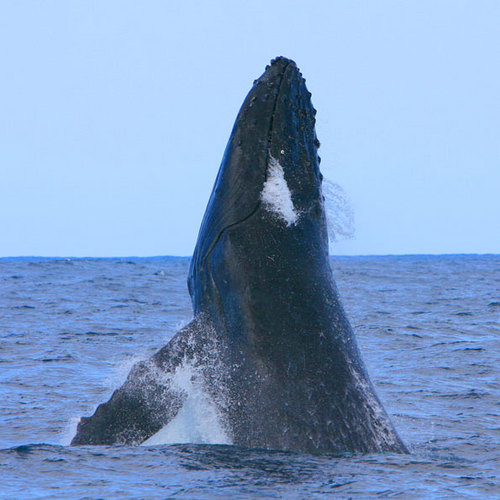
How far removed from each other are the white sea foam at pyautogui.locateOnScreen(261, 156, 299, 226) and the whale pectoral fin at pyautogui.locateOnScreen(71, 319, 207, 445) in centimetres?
136

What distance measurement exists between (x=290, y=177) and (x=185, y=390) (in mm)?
1841

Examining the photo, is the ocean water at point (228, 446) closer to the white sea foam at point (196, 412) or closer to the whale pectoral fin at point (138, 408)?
the white sea foam at point (196, 412)

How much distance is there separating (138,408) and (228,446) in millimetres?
741

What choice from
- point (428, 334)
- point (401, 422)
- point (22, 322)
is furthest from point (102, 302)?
point (401, 422)

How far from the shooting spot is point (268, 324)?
6.92 metres

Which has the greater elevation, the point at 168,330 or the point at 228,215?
the point at 228,215

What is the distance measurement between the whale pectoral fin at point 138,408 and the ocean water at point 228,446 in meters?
0.23

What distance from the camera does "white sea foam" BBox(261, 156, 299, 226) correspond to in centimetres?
714

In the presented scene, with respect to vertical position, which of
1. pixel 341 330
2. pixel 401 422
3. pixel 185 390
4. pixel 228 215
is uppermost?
pixel 228 215

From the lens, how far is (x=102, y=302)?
29094 millimetres

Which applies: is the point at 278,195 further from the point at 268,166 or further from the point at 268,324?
the point at 268,324

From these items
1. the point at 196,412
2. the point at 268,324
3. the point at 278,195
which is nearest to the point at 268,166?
the point at 278,195

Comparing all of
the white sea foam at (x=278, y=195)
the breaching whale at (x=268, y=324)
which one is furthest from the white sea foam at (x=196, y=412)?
the white sea foam at (x=278, y=195)

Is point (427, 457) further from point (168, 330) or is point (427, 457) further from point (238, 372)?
point (168, 330)
